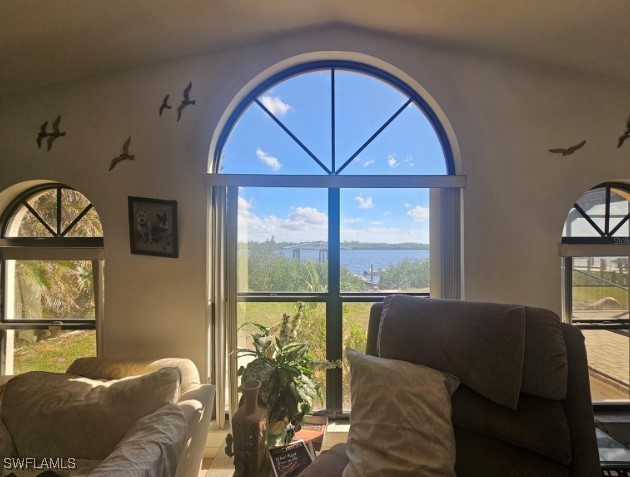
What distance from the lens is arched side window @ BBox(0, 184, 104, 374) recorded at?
2080 millimetres

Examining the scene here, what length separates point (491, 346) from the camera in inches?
41.0

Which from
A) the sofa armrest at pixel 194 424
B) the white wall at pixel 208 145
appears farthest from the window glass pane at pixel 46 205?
the sofa armrest at pixel 194 424

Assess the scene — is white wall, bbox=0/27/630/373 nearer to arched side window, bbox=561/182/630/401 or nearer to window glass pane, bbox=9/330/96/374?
arched side window, bbox=561/182/630/401

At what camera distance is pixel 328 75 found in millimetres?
2133

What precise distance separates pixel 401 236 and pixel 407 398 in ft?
4.10

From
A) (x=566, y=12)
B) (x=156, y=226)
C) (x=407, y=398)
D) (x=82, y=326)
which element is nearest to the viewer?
(x=407, y=398)

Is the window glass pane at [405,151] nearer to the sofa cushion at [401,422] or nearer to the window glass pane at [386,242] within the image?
the window glass pane at [386,242]

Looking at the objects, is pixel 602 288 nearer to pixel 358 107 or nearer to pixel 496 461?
pixel 496 461

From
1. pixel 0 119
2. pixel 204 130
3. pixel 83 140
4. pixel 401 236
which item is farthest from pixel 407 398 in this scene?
pixel 0 119

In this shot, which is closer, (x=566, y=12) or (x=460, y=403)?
(x=460, y=403)

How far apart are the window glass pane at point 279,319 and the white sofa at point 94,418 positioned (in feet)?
2.12

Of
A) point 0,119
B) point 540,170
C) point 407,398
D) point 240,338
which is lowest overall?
point 240,338

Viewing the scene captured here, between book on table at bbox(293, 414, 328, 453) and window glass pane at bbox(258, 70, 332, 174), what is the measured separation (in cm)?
168

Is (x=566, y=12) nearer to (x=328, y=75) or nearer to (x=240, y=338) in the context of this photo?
(x=328, y=75)
